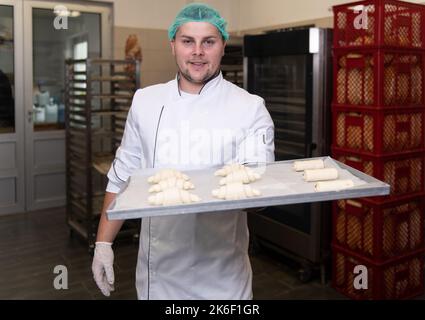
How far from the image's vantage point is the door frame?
482 cm

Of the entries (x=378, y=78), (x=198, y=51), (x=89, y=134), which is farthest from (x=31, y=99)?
(x=198, y=51)

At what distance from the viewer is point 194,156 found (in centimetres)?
165

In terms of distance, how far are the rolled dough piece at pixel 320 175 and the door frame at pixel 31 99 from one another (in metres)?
4.16

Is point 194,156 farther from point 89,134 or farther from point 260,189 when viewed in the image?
point 89,134

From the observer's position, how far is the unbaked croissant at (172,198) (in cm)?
121

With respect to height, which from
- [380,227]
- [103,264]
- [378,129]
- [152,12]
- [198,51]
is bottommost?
[380,227]

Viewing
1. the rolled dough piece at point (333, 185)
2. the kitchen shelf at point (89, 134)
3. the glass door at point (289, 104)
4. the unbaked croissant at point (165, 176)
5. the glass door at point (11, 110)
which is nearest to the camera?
the rolled dough piece at point (333, 185)

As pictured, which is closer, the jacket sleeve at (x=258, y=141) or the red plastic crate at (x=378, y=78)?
the jacket sleeve at (x=258, y=141)

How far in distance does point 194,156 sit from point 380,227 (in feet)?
5.29

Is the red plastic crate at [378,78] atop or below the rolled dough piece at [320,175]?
atop

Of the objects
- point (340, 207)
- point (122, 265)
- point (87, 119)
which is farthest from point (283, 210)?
point (87, 119)

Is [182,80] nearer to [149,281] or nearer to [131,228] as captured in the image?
[149,281]

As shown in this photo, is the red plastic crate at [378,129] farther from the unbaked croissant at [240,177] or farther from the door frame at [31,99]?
the door frame at [31,99]

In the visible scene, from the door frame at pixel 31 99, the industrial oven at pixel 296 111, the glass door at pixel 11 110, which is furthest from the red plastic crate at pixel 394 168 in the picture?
the glass door at pixel 11 110
